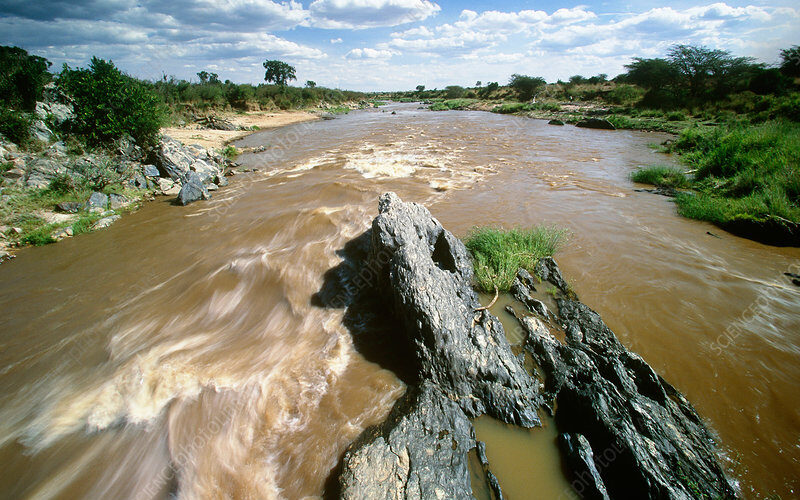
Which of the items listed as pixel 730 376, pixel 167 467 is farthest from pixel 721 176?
pixel 167 467

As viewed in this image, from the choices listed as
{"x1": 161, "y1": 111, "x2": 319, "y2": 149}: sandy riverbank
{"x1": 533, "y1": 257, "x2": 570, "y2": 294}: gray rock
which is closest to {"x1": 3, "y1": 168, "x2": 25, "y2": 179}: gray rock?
{"x1": 161, "y1": 111, "x2": 319, "y2": 149}: sandy riverbank

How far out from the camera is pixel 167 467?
126 inches

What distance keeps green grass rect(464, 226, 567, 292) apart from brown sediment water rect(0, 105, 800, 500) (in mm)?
563

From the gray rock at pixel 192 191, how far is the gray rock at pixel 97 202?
201 centimetres

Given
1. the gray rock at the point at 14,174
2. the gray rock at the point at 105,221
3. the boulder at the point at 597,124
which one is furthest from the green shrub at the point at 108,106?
the boulder at the point at 597,124

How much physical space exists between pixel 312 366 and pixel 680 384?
4.65m

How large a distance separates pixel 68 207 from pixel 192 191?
3.15 m

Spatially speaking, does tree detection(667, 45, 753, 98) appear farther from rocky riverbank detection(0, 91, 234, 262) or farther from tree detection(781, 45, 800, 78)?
rocky riverbank detection(0, 91, 234, 262)

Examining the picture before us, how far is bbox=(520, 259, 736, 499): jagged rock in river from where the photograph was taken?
2572 millimetres

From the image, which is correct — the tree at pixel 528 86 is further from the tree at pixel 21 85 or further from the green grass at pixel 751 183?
the tree at pixel 21 85

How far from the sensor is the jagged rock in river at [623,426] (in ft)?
8.44

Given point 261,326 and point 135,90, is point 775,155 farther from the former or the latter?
point 135,90

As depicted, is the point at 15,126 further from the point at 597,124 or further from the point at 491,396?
the point at 597,124

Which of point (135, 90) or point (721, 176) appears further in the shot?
point (135, 90)
